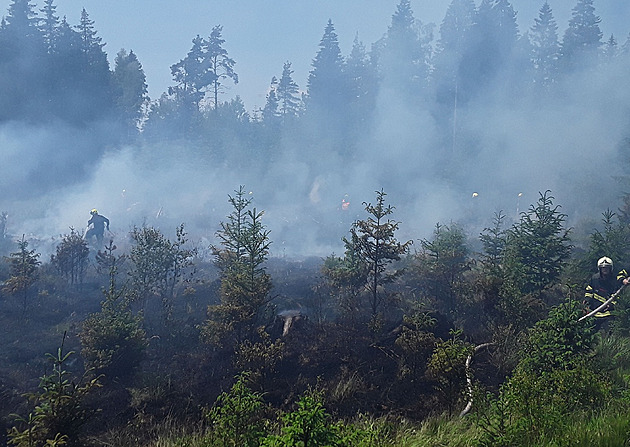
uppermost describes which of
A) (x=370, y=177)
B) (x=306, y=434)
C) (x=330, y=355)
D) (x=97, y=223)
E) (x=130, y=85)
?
(x=130, y=85)

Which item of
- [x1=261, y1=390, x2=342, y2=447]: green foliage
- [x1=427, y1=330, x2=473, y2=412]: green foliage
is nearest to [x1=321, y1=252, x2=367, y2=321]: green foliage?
[x1=427, y1=330, x2=473, y2=412]: green foliage

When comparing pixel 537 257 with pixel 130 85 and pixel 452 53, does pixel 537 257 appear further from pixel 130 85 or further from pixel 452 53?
pixel 130 85

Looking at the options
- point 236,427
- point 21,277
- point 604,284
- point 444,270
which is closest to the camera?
point 236,427

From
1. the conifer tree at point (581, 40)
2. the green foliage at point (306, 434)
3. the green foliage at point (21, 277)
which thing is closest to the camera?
the green foliage at point (306, 434)

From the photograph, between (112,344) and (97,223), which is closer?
(112,344)

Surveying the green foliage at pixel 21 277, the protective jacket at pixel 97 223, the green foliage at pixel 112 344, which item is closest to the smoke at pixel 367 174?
the protective jacket at pixel 97 223

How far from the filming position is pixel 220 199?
47125 millimetres

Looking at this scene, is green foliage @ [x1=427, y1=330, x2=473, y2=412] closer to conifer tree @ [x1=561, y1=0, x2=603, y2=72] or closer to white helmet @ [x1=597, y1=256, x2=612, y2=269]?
white helmet @ [x1=597, y1=256, x2=612, y2=269]

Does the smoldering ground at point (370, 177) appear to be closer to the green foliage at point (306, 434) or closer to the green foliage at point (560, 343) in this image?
the green foliage at point (560, 343)

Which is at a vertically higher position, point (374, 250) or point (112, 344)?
point (374, 250)

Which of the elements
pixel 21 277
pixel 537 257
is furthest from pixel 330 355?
pixel 21 277

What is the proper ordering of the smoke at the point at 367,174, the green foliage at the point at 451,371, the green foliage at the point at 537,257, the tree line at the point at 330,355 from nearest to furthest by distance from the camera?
the tree line at the point at 330,355
the green foliage at the point at 451,371
the green foliage at the point at 537,257
the smoke at the point at 367,174

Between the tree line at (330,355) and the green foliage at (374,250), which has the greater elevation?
the green foliage at (374,250)

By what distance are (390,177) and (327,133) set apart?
12.2m
